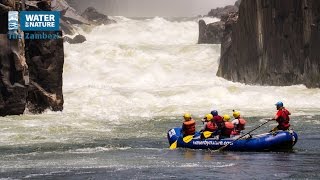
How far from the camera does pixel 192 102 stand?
53.9 metres

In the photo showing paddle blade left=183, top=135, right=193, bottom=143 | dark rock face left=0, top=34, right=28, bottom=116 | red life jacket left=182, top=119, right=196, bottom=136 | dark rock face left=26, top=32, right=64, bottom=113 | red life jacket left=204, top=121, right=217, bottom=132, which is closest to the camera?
red life jacket left=204, top=121, right=217, bottom=132

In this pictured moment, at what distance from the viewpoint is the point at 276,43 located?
2309 inches

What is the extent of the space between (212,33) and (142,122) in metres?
52.4

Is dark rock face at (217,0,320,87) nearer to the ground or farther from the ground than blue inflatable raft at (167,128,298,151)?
farther from the ground

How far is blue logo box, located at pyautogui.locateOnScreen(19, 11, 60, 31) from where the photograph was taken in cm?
4241

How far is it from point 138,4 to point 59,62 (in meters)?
134

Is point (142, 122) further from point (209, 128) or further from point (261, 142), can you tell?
point (261, 142)

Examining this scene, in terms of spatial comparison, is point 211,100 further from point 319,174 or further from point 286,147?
point 319,174

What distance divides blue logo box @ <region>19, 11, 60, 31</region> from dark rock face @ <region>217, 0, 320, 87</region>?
2075 centimetres

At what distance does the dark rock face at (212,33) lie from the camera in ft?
297

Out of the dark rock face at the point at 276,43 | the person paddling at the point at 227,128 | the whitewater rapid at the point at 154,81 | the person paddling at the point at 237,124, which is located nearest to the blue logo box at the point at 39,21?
the whitewater rapid at the point at 154,81

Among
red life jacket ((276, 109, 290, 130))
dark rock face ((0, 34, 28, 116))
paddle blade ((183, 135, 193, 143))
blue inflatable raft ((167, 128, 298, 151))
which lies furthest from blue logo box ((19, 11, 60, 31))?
red life jacket ((276, 109, 290, 130))

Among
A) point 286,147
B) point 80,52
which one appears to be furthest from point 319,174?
point 80,52

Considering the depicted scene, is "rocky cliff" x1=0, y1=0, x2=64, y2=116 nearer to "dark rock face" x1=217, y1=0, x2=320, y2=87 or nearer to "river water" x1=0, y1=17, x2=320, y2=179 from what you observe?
"river water" x1=0, y1=17, x2=320, y2=179
